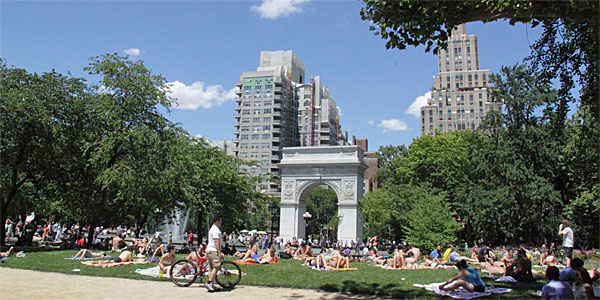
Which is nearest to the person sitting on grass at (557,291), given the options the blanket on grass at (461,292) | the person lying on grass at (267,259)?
the blanket on grass at (461,292)

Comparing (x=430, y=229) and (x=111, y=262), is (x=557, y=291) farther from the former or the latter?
(x=430, y=229)

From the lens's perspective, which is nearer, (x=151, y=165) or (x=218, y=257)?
(x=218, y=257)

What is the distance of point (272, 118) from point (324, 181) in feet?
156

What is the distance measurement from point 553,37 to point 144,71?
1805 centimetres

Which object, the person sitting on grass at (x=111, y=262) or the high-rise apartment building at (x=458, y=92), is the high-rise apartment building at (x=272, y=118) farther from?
the person sitting on grass at (x=111, y=262)

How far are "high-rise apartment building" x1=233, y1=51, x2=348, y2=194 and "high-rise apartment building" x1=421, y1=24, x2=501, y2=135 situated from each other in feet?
96.6

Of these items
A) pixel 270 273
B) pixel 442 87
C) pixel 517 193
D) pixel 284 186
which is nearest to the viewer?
pixel 270 273

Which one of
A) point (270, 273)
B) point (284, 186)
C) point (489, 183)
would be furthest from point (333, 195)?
point (270, 273)

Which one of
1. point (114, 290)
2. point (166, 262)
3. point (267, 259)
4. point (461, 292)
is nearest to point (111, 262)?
point (166, 262)

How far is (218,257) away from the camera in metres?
9.96

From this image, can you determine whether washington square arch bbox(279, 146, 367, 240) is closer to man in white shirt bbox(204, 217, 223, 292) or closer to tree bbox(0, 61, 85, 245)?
tree bbox(0, 61, 85, 245)

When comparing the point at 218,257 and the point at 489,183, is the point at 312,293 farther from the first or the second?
the point at 489,183

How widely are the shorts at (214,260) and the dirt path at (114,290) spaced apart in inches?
22.6

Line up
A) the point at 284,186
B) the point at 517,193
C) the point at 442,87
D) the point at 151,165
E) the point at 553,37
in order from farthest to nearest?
the point at 442,87, the point at 284,186, the point at 517,193, the point at 151,165, the point at 553,37
